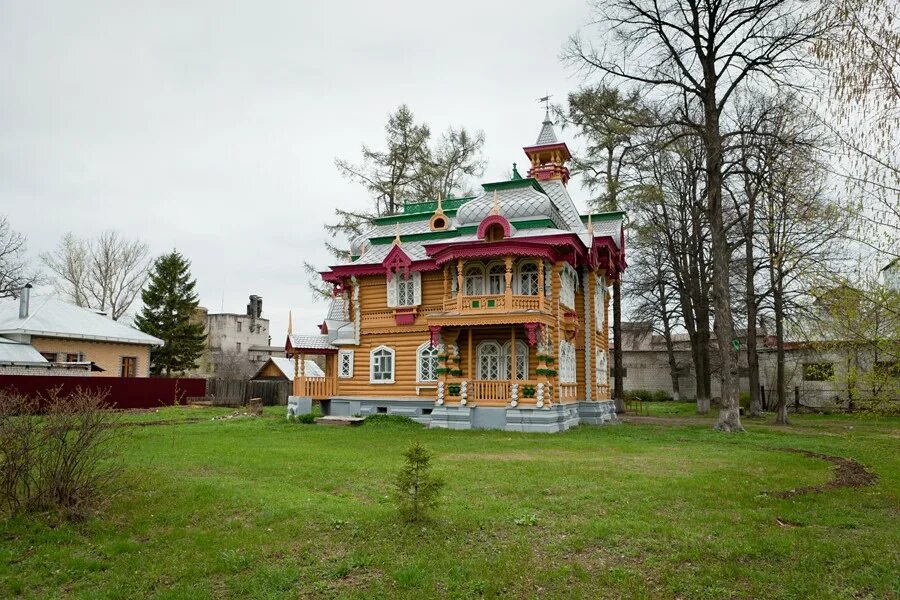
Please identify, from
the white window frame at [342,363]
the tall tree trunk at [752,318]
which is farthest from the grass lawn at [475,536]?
the tall tree trunk at [752,318]

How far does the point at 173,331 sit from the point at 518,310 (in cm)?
3498

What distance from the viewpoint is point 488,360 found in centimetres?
2508

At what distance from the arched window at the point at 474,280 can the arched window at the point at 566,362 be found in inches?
148

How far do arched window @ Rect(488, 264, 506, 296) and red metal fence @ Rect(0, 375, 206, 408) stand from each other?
735 inches

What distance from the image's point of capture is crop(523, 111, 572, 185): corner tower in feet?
101

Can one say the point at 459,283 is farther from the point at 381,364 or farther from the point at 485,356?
the point at 381,364

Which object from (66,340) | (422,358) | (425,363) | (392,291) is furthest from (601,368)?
(66,340)

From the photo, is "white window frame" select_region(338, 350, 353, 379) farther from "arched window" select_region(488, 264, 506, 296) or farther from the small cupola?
"arched window" select_region(488, 264, 506, 296)

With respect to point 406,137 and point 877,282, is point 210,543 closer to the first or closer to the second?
point 877,282

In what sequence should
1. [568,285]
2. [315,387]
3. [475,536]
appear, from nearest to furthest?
[475,536]
[568,285]
[315,387]

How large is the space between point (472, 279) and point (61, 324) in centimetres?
2592

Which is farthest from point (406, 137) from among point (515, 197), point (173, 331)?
point (173, 331)

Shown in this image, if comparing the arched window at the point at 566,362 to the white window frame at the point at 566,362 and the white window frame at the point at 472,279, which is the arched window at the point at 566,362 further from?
the white window frame at the point at 472,279

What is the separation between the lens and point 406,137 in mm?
39406
